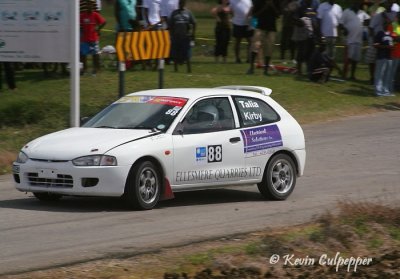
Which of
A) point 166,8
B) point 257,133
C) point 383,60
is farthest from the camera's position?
point 166,8

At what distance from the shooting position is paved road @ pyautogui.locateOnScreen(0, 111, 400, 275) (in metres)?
9.56

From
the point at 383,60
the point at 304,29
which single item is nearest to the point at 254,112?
the point at 383,60

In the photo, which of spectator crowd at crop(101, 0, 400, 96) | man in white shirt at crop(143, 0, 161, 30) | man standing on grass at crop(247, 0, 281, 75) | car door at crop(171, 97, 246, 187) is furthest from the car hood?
man standing on grass at crop(247, 0, 281, 75)

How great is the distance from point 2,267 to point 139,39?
10712 mm

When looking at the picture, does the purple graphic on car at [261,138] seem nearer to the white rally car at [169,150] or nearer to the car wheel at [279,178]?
the white rally car at [169,150]

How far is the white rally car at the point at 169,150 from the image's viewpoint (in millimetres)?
11469

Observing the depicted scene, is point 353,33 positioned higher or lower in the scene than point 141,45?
lower

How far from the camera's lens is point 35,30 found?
17.5m

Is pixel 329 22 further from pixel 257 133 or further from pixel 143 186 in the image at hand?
pixel 143 186

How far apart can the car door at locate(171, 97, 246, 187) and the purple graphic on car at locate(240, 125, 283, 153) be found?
0.12 metres

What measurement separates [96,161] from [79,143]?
1.41 feet

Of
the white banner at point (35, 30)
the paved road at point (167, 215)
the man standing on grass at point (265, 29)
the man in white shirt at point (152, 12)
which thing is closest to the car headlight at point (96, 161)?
the paved road at point (167, 215)

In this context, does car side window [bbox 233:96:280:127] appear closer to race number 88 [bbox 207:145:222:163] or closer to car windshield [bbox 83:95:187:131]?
race number 88 [bbox 207:145:222:163]

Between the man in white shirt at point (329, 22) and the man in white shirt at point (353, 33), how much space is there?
1.37ft
